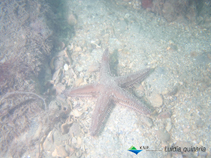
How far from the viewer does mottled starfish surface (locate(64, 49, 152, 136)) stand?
3.51 m

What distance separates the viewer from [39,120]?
159 inches

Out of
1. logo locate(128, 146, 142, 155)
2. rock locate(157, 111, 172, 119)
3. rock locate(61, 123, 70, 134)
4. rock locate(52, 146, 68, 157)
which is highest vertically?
rock locate(157, 111, 172, 119)

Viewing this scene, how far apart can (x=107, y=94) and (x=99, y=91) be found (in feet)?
0.95

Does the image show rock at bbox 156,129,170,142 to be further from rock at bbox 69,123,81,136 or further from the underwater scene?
rock at bbox 69,123,81,136

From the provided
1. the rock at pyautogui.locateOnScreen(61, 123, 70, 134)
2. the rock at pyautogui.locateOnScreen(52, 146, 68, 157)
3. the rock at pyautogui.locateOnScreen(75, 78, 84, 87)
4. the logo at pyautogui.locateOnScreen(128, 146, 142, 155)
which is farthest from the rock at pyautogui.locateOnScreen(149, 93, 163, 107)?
the rock at pyautogui.locateOnScreen(52, 146, 68, 157)

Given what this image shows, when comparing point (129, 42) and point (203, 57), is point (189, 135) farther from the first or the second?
point (129, 42)

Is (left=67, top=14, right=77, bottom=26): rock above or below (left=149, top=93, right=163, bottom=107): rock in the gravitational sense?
above

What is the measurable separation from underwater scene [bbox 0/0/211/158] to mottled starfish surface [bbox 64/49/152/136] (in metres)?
0.03

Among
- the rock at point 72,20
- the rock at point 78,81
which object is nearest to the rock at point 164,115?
the rock at point 78,81

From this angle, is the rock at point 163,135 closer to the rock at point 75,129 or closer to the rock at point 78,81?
the rock at point 75,129

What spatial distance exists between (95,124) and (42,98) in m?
2.03

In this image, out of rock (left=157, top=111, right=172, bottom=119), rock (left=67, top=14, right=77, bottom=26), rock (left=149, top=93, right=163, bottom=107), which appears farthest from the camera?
rock (left=67, top=14, right=77, bottom=26)

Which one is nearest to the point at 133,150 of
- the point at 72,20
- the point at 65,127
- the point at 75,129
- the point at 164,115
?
the point at 164,115

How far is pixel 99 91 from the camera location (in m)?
3.83
